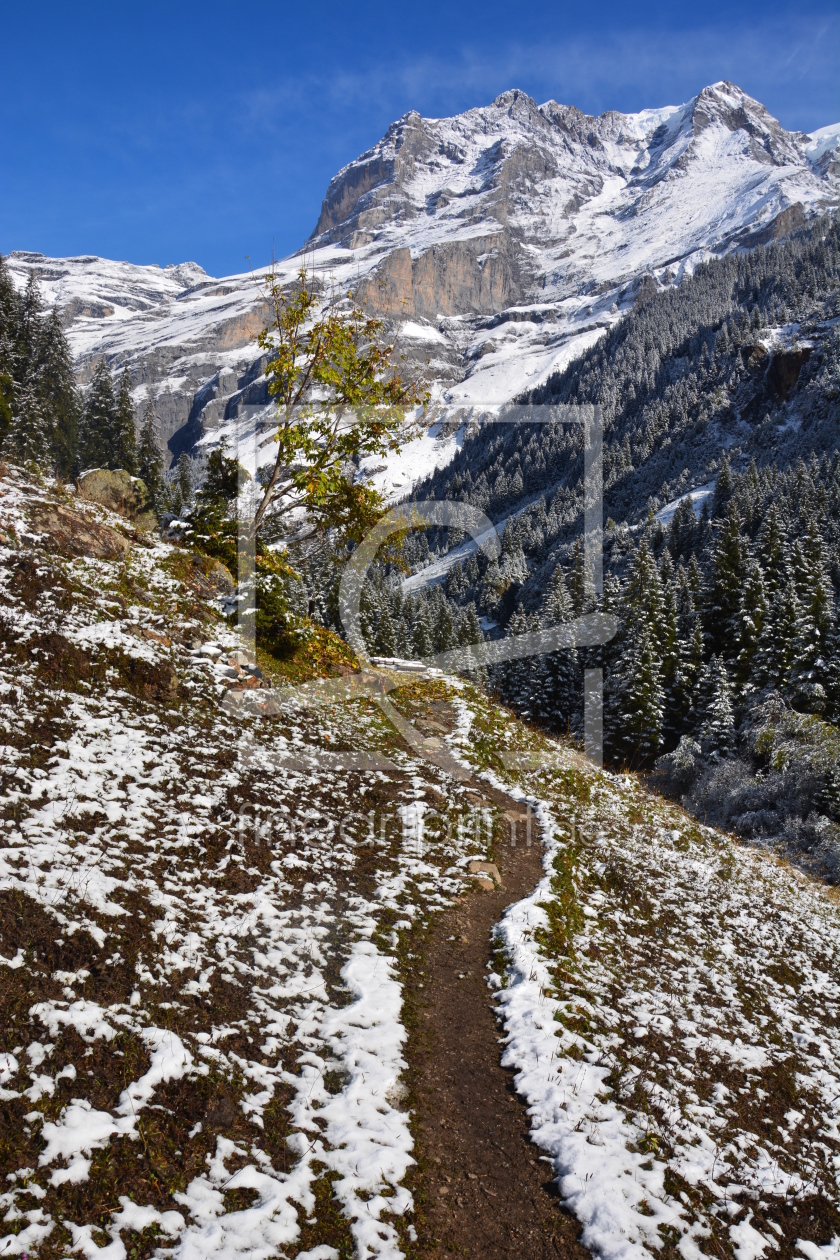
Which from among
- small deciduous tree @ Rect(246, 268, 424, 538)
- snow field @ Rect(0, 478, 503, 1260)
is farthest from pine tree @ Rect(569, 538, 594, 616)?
snow field @ Rect(0, 478, 503, 1260)

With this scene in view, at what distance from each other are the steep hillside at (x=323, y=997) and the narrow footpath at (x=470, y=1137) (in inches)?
1.2

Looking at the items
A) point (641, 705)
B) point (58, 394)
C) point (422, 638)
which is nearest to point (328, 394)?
point (641, 705)

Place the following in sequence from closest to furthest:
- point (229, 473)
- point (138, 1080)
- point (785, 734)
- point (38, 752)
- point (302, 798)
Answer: point (138, 1080), point (38, 752), point (302, 798), point (229, 473), point (785, 734)

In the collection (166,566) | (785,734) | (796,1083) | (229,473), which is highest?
(229,473)

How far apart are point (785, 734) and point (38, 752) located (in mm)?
41864

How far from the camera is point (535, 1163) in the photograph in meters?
6.00

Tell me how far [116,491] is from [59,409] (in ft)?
173

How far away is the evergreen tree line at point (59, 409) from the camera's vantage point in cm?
5716

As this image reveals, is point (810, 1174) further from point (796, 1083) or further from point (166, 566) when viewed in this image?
point (166, 566)

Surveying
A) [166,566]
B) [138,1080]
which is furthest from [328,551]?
[138,1080]

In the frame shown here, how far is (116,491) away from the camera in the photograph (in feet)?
79.7

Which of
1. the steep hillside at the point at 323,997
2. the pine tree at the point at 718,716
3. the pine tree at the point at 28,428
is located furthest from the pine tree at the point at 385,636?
the steep hillside at the point at 323,997

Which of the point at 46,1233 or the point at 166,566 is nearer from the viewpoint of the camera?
the point at 46,1233

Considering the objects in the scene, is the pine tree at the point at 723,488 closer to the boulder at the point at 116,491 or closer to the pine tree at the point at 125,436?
the pine tree at the point at 125,436
